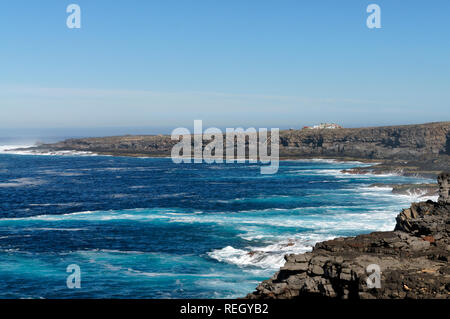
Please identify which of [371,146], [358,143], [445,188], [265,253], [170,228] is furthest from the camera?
[358,143]

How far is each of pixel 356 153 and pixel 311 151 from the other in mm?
16032

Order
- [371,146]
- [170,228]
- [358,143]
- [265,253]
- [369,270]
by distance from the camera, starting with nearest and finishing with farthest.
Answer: [369,270], [265,253], [170,228], [371,146], [358,143]

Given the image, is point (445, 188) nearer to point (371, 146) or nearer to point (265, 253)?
point (265, 253)

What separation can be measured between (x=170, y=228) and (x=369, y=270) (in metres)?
29.3

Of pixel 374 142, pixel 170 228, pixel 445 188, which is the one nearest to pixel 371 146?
pixel 374 142

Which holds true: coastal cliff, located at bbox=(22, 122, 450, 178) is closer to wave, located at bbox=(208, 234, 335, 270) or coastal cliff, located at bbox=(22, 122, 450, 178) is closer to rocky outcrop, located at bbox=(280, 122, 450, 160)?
rocky outcrop, located at bbox=(280, 122, 450, 160)

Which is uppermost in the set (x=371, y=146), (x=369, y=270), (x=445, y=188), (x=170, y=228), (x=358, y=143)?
(x=358, y=143)

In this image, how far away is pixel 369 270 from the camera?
→ 70.2 feet

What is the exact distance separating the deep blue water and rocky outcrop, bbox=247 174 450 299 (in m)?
6.03

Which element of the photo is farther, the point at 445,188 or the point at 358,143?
the point at 358,143

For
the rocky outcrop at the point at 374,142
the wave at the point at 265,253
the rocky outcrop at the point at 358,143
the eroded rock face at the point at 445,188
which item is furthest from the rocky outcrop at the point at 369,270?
the rocky outcrop at the point at 374,142

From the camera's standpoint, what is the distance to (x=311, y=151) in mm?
155125
